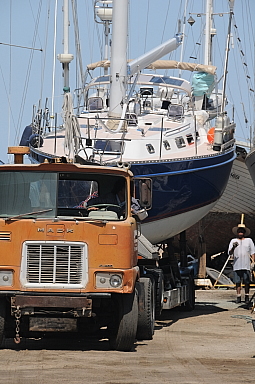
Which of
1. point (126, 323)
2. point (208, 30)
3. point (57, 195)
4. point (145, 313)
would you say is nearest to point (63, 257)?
point (57, 195)

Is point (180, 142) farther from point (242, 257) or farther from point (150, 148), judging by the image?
point (242, 257)

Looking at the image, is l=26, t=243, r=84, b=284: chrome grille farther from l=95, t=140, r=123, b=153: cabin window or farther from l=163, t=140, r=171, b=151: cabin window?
l=163, t=140, r=171, b=151: cabin window

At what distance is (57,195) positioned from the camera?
10.2 metres

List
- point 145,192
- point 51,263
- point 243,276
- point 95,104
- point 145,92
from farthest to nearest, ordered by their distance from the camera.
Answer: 1. point 145,92
2. point 95,104
3. point 243,276
4. point 145,192
5. point 51,263

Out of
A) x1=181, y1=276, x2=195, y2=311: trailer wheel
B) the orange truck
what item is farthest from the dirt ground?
x1=181, y1=276, x2=195, y2=311: trailer wheel

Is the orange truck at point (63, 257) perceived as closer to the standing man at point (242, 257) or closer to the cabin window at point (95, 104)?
the standing man at point (242, 257)

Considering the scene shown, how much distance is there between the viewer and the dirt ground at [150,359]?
7793 mm

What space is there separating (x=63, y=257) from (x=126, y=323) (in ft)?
3.75

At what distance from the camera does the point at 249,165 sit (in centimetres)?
1845

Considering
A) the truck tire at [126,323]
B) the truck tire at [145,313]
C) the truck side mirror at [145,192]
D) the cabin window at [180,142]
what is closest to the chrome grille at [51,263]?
the truck tire at [126,323]

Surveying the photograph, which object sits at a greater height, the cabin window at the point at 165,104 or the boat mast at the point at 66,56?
the boat mast at the point at 66,56

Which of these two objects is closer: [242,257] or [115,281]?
[115,281]

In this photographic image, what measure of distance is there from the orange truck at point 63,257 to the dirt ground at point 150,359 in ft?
1.14

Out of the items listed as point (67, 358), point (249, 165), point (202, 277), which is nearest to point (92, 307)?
point (67, 358)
